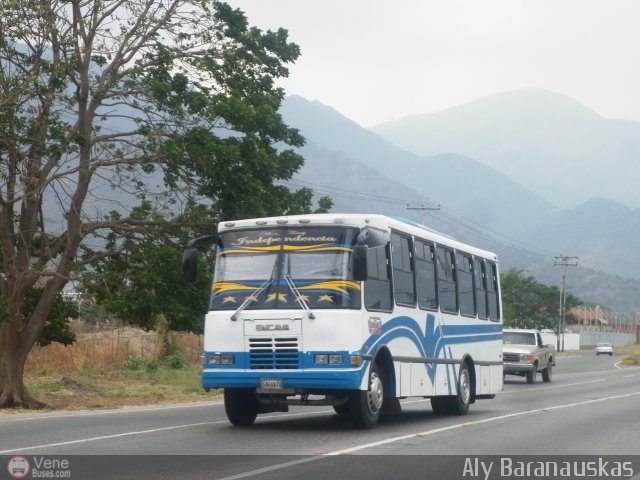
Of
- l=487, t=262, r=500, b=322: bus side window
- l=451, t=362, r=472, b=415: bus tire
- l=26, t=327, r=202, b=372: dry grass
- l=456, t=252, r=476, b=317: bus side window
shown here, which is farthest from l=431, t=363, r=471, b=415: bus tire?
l=26, t=327, r=202, b=372: dry grass

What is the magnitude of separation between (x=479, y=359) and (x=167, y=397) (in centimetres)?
904

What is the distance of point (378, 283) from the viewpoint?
17.3 m

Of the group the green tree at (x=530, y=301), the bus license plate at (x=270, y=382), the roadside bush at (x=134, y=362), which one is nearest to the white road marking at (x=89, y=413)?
the bus license plate at (x=270, y=382)

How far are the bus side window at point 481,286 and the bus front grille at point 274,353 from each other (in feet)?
24.7

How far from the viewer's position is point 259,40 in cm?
2867

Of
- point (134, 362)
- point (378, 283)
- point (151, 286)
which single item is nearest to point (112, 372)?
point (134, 362)

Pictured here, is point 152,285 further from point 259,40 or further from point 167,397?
point 259,40

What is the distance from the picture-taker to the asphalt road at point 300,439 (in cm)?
1200

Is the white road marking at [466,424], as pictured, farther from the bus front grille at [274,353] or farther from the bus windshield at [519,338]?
the bus windshield at [519,338]

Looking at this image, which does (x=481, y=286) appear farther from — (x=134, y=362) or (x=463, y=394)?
(x=134, y=362)

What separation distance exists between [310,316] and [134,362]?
2451 cm

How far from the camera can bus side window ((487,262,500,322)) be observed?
2442 cm

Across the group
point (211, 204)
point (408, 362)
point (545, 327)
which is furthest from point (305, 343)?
point (545, 327)

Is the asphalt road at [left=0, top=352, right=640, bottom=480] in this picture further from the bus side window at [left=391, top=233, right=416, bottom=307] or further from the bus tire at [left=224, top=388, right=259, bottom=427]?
the bus side window at [left=391, top=233, right=416, bottom=307]
